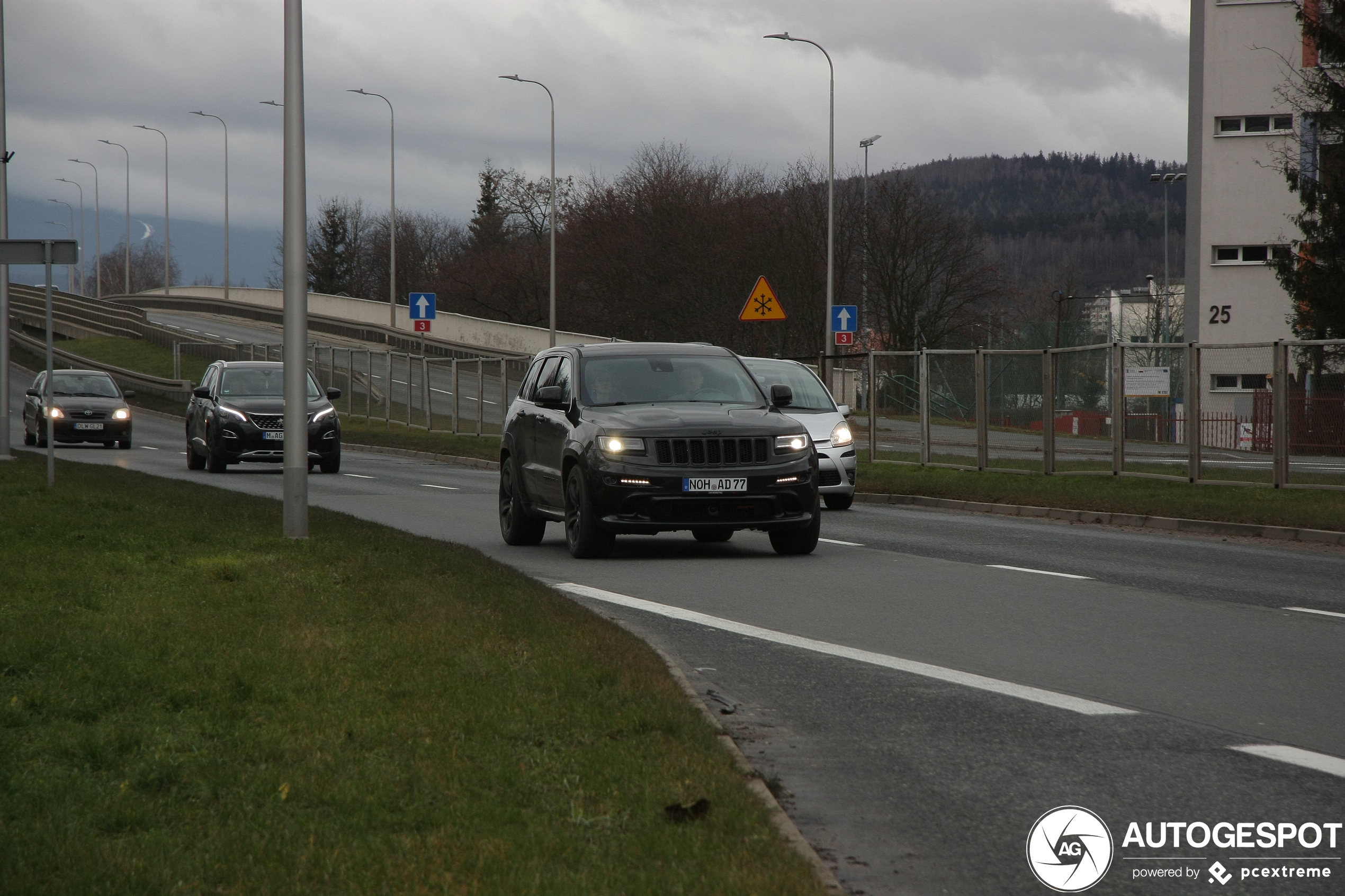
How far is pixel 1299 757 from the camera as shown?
19.7 feet

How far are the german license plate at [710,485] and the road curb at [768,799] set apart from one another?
18.2 ft

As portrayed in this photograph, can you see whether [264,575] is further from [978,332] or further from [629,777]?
[978,332]

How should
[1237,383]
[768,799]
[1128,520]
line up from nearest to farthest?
1. [768,799]
2. [1128,520]
3. [1237,383]

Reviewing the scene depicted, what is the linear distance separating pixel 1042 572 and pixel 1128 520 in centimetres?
625

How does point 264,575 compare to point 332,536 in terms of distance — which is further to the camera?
point 332,536

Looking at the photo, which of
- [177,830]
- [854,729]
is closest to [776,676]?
[854,729]

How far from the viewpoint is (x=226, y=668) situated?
6.76 meters

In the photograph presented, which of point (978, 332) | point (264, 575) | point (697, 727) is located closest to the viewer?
point (697, 727)

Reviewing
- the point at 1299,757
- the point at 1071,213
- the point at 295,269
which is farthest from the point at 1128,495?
the point at 1071,213

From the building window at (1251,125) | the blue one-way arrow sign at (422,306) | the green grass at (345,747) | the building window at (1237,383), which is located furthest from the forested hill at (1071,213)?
the green grass at (345,747)

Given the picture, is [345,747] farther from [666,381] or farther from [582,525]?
[666,381]

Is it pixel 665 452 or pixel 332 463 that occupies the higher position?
pixel 665 452

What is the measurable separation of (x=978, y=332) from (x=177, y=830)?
65.8 meters

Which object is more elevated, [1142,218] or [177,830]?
[1142,218]
